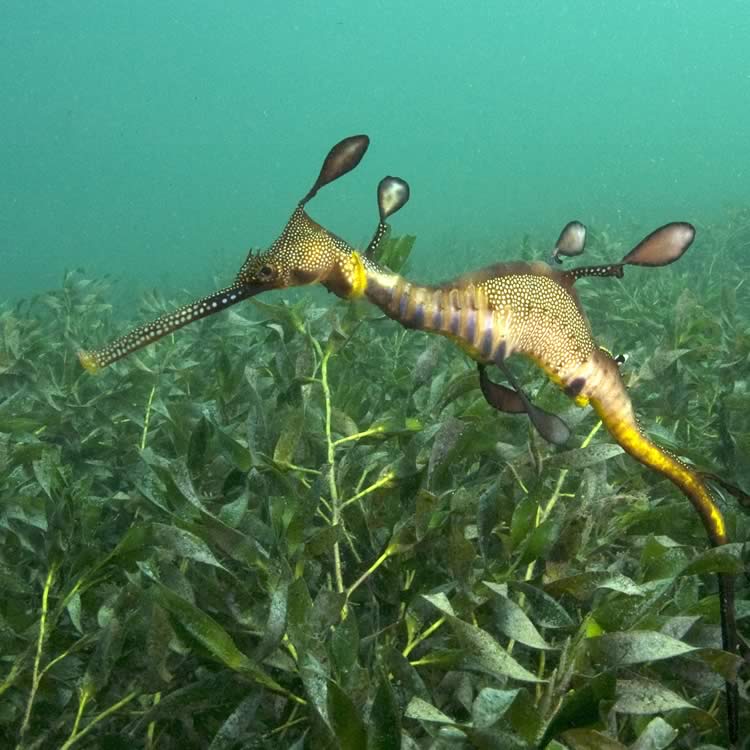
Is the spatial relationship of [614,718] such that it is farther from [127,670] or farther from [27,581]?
[27,581]

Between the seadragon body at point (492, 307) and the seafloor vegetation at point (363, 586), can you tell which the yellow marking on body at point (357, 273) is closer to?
the seadragon body at point (492, 307)

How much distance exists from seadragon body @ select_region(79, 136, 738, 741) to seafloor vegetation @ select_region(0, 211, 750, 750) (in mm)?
255

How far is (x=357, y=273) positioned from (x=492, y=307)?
27 centimetres

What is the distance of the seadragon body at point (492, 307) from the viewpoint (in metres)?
1.24

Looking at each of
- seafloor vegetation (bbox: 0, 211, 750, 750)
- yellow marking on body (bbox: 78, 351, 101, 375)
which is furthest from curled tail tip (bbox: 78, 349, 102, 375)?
seafloor vegetation (bbox: 0, 211, 750, 750)

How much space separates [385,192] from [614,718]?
117 cm

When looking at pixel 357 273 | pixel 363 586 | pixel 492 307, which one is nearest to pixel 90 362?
pixel 357 273

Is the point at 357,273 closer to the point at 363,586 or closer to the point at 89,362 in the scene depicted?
the point at 89,362

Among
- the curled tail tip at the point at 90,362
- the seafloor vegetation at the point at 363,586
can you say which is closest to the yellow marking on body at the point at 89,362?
the curled tail tip at the point at 90,362

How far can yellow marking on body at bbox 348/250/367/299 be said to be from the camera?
1.29 m

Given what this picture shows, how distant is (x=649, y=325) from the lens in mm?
4449

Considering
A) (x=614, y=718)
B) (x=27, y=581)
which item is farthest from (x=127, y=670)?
(x=614, y=718)

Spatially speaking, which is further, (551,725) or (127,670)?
(127,670)

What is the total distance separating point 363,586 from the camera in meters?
1.81
